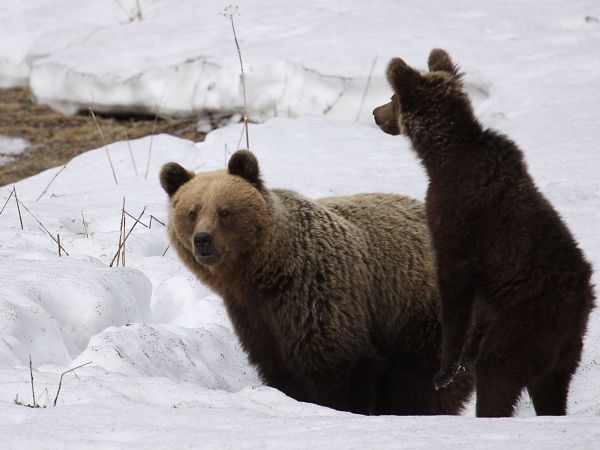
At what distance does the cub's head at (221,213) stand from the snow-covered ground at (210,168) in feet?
2.08

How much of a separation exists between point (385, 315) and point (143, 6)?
11381mm

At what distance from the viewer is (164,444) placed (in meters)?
3.68

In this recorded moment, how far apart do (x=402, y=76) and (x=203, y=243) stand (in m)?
1.61

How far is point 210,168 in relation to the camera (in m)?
10.4

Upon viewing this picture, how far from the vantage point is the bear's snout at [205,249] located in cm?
590

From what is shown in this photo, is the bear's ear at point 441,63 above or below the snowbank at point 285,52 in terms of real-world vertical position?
above

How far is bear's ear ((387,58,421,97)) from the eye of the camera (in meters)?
5.16

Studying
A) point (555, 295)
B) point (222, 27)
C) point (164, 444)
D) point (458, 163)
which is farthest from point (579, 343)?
point (222, 27)

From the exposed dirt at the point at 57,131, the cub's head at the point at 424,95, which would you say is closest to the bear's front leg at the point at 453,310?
the cub's head at the point at 424,95

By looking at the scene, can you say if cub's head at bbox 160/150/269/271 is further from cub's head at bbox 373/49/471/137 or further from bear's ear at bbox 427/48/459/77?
bear's ear at bbox 427/48/459/77

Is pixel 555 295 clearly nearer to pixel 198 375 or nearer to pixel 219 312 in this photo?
pixel 198 375

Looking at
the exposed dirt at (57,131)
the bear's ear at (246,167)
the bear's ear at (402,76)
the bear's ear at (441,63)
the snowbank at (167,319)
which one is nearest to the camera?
the snowbank at (167,319)

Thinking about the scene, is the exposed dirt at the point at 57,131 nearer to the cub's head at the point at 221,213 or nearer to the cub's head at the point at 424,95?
the cub's head at the point at 221,213

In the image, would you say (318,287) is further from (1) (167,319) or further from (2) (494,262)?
(1) (167,319)
